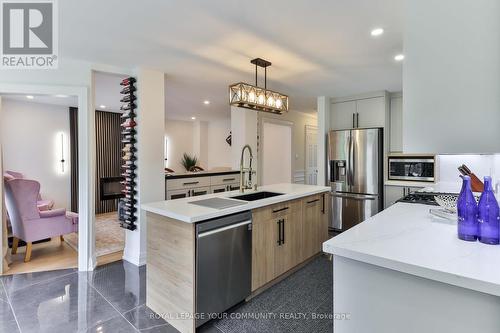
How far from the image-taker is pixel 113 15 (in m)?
1.99

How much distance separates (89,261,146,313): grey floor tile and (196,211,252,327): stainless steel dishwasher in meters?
0.80

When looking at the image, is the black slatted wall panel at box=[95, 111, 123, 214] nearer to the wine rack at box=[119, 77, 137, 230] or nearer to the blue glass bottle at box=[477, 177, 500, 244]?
the wine rack at box=[119, 77, 137, 230]

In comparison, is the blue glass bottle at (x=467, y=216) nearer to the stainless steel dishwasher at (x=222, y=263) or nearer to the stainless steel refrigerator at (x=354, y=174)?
the stainless steel dishwasher at (x=222, y=263)

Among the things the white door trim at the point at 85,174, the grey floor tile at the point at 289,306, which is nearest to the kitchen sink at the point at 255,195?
the grey floor tile at the point at 289,306

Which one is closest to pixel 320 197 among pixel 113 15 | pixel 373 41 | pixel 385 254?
pixel 373 41

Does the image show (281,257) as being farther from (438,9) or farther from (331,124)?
(331,124)

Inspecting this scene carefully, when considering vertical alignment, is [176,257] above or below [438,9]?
below

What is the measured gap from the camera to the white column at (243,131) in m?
4.76

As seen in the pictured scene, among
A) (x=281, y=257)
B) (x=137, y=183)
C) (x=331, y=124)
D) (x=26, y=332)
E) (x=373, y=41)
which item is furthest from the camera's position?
(x=331, y=124)

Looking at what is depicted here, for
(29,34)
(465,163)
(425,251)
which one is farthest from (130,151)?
(465,163)

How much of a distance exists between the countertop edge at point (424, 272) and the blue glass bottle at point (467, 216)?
446 millimetres

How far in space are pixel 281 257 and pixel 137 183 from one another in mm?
1944

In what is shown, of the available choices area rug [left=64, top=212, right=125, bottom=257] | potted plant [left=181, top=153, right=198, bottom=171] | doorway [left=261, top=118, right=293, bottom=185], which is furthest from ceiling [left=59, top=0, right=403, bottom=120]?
potted plant [left=181, top=153, right=198, bottom=171]

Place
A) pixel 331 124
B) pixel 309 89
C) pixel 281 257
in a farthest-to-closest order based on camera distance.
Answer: pixel 331 124
pixel 309 89
pixel 281 257
